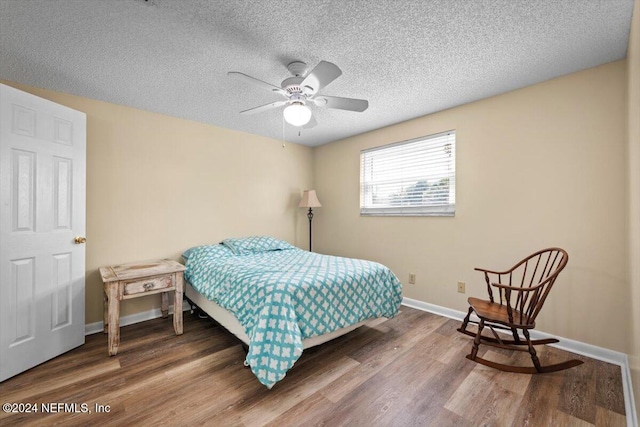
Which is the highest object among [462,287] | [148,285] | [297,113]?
[297,113]

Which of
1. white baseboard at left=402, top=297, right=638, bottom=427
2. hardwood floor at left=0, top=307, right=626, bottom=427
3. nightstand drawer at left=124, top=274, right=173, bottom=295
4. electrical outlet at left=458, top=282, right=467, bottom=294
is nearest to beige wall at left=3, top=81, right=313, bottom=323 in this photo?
nightstand drawer at left=124, top=274, right=173, bottom=295

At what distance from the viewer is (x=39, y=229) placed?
2037 millimetres

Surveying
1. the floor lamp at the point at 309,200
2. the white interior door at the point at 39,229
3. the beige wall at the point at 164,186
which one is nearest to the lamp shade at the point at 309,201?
the floor lamp at the point at 309,200

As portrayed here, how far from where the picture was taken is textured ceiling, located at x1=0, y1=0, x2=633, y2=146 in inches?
58.7

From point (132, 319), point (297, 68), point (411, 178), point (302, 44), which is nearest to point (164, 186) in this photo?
point (132, 319)

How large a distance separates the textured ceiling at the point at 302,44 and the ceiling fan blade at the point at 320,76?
0.79 ft

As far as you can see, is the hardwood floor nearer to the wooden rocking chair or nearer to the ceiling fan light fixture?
the wooden rocking chair

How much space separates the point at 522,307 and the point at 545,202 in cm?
103

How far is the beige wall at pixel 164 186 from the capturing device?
2.64 m

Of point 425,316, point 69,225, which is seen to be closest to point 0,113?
point 69,225

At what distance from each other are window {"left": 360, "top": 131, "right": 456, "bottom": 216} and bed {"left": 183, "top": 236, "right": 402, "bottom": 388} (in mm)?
1092

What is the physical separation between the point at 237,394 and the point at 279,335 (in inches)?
18.3

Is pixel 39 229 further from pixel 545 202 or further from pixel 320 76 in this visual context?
pixel 545 202

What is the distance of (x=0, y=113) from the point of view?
6.01ft
